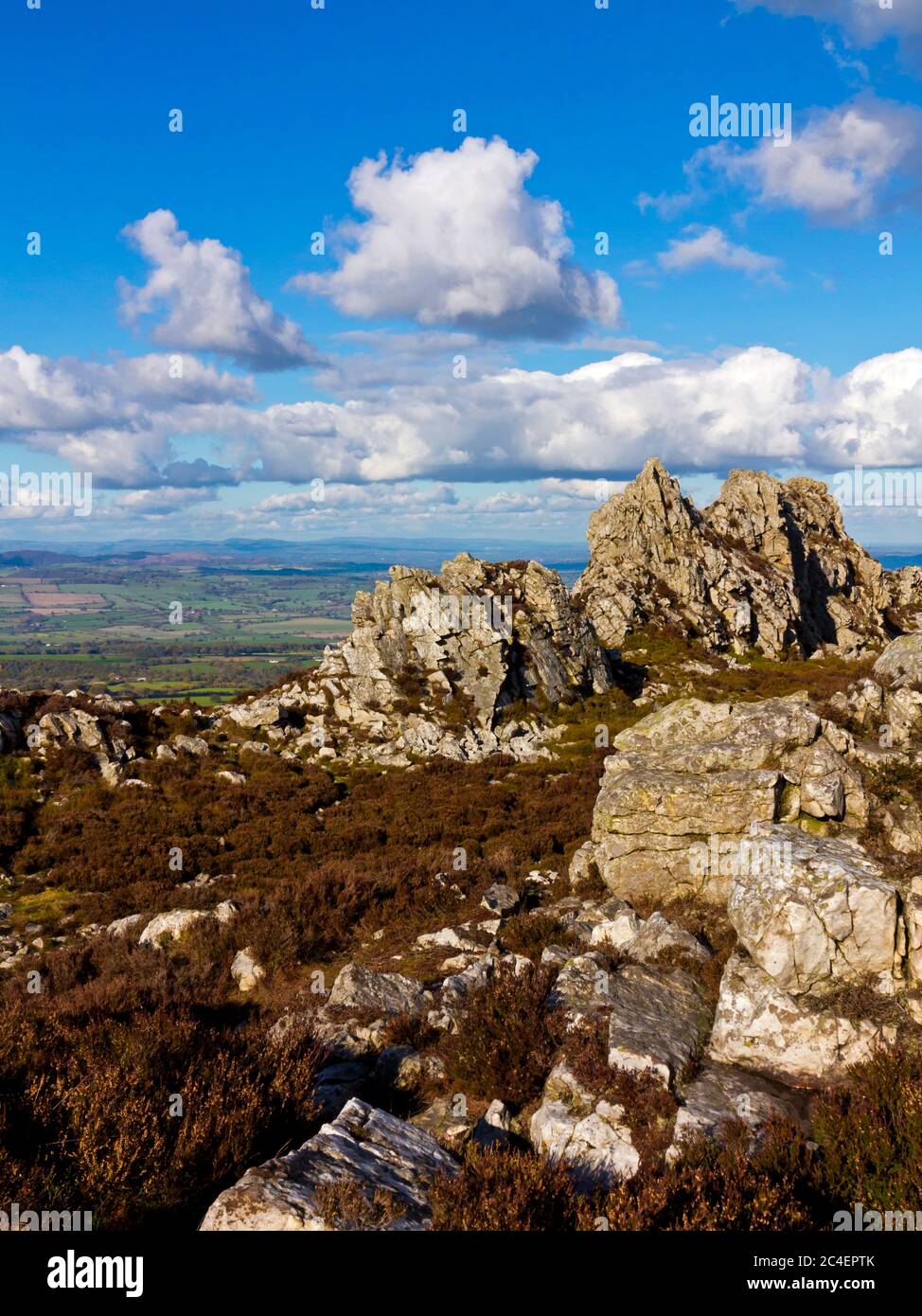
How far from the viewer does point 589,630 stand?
43500mm

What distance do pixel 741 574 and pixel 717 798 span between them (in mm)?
51923

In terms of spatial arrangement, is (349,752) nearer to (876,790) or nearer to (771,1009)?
(876,790)

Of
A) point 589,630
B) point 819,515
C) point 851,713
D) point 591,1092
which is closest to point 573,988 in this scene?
point 591,1092

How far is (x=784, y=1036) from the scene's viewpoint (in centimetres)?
892

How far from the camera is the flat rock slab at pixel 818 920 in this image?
9.45 meters

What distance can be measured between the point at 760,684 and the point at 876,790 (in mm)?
30202

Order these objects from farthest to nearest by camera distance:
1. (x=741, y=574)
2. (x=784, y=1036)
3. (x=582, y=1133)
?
(x=741, y=574)
(x=784, y=1036)
(x=582, y=1133)

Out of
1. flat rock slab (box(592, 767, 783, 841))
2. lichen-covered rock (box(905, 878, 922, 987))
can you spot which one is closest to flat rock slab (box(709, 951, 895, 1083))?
lichen-covered rock (box(905, 878, 922, 987))

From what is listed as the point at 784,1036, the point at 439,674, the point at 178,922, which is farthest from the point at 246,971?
the point at 439,674

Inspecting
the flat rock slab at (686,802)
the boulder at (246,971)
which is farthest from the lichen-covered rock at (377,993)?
the flat rock slab at (686,802)

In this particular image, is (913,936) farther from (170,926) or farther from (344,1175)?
(170,926)

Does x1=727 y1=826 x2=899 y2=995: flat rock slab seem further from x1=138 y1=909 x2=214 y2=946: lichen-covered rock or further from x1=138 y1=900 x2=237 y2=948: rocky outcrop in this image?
x1=138 y1=909 x2=214 y2=946: lichen-covered rock

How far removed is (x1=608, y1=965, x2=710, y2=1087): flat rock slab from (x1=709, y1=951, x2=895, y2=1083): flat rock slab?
0.40 m

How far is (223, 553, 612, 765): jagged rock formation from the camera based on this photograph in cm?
3516
